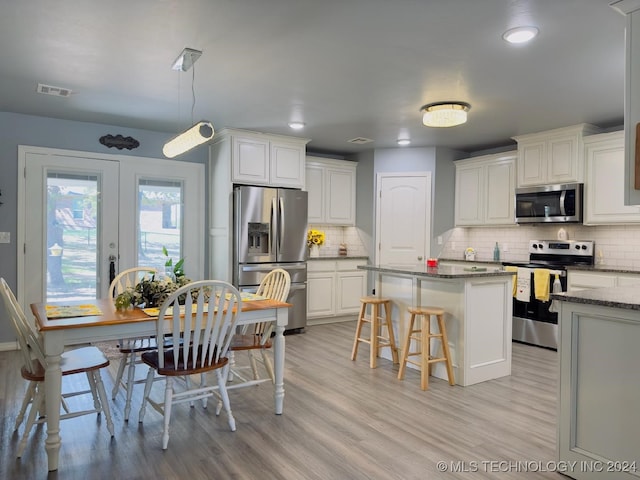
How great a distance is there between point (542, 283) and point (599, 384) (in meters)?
2.80

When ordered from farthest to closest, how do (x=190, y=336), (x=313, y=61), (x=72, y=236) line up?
(x=72, y=236), (x=313, y=61), (x=190, y=336)

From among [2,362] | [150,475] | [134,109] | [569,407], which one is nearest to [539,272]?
[569,407]

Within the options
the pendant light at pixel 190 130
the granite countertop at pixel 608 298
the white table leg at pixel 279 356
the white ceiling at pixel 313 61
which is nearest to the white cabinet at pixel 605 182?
the white ceiling at pixel 313 61

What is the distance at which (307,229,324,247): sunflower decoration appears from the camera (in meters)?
6.25

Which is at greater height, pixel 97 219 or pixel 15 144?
pixel 15 144

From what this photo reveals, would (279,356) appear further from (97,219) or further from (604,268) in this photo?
(604,268)

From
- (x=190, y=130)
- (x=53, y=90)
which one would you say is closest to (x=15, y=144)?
(x=53, y=90)

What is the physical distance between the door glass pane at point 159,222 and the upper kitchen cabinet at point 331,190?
1.71m

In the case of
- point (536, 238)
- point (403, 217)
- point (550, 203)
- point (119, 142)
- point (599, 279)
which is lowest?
point (599, 279)

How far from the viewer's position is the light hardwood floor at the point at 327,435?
221 centimetres

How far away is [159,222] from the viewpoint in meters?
5.29

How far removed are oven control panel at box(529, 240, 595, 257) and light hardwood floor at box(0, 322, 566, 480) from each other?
1882 mm

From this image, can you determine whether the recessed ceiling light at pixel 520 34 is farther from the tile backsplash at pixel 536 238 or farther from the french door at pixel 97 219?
the french door at pixel 97 219

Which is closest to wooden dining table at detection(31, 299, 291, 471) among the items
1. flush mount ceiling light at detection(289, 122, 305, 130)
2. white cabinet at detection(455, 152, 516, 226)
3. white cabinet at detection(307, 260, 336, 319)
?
flush mount ceiling light at detection(289, 122, 305, 130)
